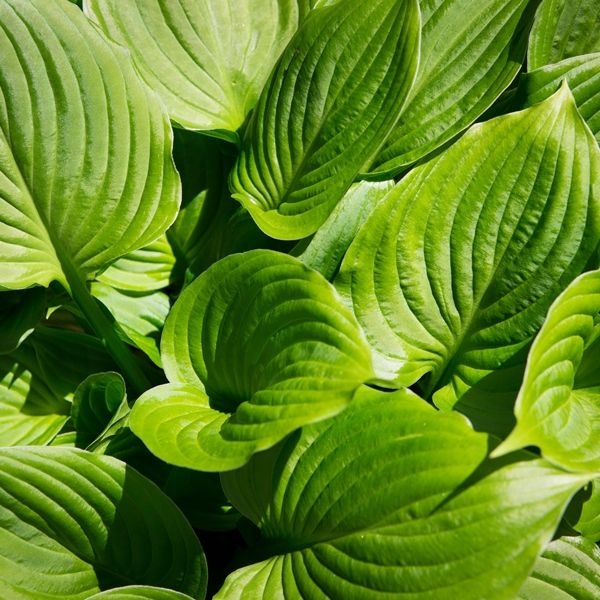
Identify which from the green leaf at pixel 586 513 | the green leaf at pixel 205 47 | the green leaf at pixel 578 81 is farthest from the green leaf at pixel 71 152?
the green leaf at pixel 586 513

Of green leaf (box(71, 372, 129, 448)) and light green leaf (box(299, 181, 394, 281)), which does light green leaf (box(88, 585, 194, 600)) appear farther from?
light green leaf (box(299, 181, 394, 281))

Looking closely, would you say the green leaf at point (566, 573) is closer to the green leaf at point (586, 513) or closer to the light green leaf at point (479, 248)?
the green leaf at point (586, 513)

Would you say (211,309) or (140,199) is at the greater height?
(140,199)

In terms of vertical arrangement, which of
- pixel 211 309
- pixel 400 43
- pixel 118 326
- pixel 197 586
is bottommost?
pixel 197 586

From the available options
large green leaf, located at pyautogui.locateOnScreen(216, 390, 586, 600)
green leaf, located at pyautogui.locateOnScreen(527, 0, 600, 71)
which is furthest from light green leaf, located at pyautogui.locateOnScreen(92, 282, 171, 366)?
green leaf, located at pyautogui.locateOnScreen(527, 0, 600, 71)

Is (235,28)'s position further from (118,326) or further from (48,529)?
(48,529)

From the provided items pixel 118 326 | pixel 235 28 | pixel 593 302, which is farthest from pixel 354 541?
pixel 235 28
